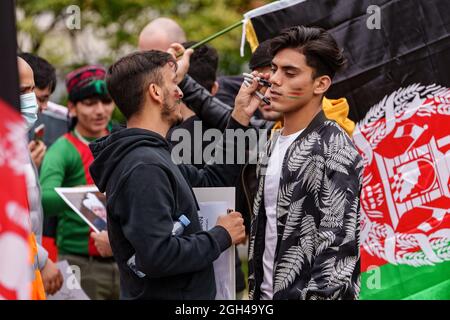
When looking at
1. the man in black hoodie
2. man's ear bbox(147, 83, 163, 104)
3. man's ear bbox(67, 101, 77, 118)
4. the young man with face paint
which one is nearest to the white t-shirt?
the young man with face paint

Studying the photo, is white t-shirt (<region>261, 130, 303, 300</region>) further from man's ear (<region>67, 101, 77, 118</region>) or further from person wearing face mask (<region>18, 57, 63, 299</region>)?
man's ear (<region>67, 101, 77, 118</region>)

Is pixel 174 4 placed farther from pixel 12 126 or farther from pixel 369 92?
pixel 12 126

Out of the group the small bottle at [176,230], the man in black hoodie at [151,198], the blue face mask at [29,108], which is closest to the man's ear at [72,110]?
the blue face mask at [29,108]

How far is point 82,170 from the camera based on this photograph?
6.80m

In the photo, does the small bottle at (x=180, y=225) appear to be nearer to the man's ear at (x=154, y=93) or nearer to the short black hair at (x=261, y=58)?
the man's ear at (x=154, y=93)

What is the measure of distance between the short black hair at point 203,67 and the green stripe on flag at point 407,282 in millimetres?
1595

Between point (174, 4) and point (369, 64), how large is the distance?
7306 millimetres

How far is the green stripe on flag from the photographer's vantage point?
530 centimetres

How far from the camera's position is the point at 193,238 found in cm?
406

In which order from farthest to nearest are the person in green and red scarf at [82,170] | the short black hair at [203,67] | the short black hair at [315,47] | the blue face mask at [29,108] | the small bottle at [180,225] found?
the person in green and red scarf at [82,170], the short black hair at [203,67], the blue face mask at [29,108], the short black hair at [315,47], the small bottle at [180,225]

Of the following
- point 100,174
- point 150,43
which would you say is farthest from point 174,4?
point 100,174

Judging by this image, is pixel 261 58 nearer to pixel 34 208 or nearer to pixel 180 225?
pixel 34 208

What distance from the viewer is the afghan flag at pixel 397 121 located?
17.4 feet

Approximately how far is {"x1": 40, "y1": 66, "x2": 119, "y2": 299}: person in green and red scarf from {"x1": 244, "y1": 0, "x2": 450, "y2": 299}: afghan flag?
1.82 m
